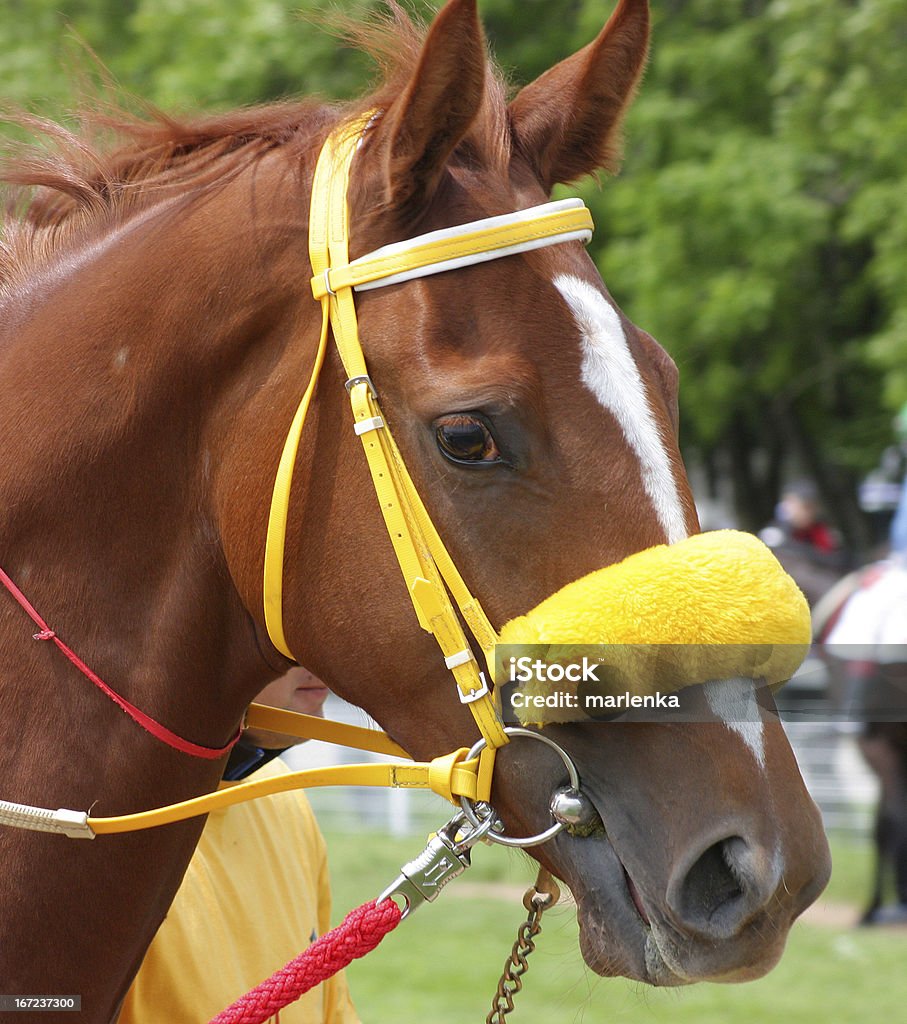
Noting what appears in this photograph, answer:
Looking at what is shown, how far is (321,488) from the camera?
1.99m

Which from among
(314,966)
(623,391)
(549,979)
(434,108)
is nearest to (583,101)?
(434,108)

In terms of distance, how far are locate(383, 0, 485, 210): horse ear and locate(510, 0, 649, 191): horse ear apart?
259 mm

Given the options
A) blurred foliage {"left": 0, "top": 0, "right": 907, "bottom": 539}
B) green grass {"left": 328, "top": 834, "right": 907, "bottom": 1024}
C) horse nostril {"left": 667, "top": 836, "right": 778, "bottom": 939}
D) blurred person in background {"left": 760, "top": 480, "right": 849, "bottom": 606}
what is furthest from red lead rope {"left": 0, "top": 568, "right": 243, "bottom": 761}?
blurred foliage {"left": 0, "top": 0, "right": 907, "bottom": 539}

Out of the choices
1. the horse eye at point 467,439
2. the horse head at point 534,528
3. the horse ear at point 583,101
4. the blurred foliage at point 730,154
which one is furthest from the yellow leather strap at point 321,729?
the blurred foliage at point 730,154

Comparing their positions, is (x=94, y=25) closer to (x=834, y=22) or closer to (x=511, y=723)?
(x=834, y=22)

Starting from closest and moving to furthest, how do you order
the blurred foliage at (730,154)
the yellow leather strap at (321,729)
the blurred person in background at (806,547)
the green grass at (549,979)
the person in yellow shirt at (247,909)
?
1. the yellow leather strap at (321,729)
2. the person in yellow shirt at (247,909)
3. the green grass at (549,979)
4. the blurred person in background at (806,547)
5. the blurred foliage at (730,154)

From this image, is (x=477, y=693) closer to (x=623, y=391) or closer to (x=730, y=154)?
(x=623, y=391)

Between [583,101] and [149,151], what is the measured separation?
768mm

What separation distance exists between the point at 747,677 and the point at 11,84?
12.1m

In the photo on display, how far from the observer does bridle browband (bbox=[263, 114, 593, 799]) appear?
1886mm

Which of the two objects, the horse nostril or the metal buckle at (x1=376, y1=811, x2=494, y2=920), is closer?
the horse nostril

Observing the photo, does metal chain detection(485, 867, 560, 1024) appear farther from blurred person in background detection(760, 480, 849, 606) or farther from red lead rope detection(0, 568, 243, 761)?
blurred person in background detection(760, 480, 849, 606)

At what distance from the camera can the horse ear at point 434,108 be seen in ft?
6.19
